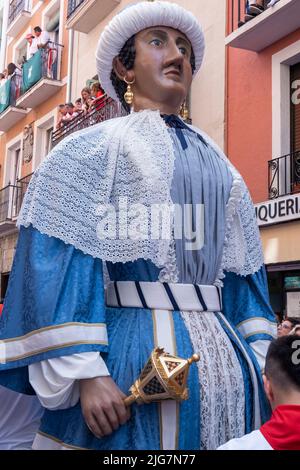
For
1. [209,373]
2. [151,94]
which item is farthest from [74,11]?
[209,373]

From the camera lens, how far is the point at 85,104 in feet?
36.3

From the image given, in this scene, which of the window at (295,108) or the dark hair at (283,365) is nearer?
the dark hair at (283,365)

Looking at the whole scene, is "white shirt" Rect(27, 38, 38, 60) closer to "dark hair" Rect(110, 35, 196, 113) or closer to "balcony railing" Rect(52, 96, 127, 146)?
"balcony railing" Rect(52, 96, 127, 146)

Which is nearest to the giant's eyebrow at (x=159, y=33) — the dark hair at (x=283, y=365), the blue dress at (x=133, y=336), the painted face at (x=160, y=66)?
the painted face at (x=160, y=66)

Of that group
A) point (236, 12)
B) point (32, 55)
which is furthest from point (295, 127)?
point (32, 55)

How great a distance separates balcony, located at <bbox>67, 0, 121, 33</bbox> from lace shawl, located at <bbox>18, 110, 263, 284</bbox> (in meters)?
10.3

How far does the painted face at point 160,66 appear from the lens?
6.41ft

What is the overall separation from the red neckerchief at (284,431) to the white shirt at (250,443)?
0.04 ft

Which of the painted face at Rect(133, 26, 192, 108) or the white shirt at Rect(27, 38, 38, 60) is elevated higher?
the white shirt at Rect(27, 38, 38, 60)

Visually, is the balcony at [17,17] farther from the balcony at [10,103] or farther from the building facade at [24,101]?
the balcony at [10,103]

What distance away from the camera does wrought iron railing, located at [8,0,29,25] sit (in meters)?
16.3

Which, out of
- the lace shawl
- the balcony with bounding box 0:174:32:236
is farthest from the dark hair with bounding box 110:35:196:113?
the balcony with bounding box 0:174:32:236

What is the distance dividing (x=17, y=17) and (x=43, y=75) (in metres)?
3.92
